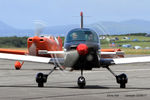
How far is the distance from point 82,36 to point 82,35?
0.22 feet

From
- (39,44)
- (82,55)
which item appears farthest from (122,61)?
(39,44)

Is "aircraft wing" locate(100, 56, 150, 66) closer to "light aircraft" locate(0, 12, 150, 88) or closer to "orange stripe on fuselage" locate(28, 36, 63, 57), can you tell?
"light aircraft" locate(0, 12, 150, 88)

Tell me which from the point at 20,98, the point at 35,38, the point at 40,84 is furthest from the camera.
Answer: the point at 35,38

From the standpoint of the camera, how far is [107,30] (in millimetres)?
15758

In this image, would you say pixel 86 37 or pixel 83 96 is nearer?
pixel 83 96

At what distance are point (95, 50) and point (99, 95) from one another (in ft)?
7.98

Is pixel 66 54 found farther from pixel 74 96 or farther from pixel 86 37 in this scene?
pixel 74 96

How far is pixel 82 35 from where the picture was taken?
51.6 feet

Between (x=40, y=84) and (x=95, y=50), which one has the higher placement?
(x=95, y=50)

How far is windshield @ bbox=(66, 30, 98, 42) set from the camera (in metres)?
15.6

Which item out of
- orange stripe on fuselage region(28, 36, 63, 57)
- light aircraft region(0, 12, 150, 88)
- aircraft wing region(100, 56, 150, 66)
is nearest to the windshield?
light aircraft region(0, 12, 150, 88)

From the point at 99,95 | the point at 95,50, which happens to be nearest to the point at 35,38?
the point at 95,50

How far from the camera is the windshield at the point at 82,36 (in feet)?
51.3

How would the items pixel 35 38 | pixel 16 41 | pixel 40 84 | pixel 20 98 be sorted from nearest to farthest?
pixel 20 98 < pixel 40 84 < pixel 35 38 < pixel 16 41
